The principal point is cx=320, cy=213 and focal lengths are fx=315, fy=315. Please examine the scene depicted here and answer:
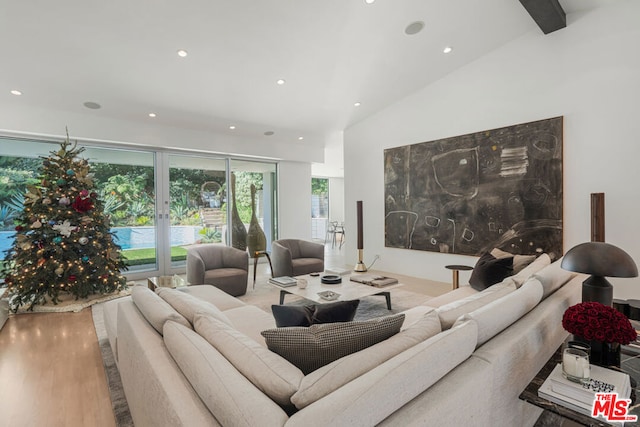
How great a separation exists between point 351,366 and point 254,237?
5.92 m

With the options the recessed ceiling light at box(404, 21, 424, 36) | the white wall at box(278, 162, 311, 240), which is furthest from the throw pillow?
the white wall at box(278, 162, 311, 240)

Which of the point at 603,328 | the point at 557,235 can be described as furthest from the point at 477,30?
the point at 603,328

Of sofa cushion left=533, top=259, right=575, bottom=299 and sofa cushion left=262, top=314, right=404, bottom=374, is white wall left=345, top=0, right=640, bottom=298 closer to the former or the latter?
sofa cushion left=533, top=259, right=575, bottom=299

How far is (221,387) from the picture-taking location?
0.97 meters

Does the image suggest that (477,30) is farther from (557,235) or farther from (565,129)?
(557,235)

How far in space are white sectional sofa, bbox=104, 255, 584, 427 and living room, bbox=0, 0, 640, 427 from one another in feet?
8.78

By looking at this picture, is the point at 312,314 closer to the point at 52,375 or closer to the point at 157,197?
the point at 52,375

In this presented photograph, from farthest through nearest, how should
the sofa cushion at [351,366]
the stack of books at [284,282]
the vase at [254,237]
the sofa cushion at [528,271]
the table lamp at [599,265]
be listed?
the vase at [254,237]
the stack of books at [284,282]
the sofa cushion at [528,271]
the table lamp at [599,265]
the sofa cushion at [351,366]

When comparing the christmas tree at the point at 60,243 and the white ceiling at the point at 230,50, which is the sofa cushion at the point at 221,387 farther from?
the christmas tree at the point at 60,243

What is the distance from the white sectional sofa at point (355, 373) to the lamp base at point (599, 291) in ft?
0.69

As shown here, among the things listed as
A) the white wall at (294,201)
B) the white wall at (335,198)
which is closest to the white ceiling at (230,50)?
the white wall at (294,201)

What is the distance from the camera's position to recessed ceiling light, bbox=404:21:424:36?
3.71 meters

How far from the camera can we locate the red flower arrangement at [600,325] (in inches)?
51.7

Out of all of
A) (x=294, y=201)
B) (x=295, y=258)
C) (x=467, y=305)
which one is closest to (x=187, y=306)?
(x=467, y=305)
